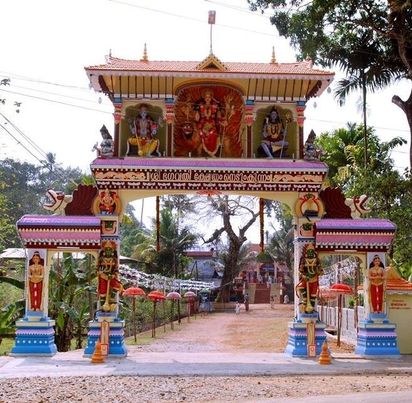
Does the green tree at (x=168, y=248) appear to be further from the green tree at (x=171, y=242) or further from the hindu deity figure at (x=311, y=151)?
the hindu deity figure at (x=311, y=151)

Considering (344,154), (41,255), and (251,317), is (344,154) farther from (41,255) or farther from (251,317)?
(41,255)

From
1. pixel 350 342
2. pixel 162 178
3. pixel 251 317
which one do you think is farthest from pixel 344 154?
pixel 162 178

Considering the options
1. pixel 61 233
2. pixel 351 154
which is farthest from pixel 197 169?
pixel 351 154

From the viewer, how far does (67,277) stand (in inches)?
788

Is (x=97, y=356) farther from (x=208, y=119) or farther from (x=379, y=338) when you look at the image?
(x=379, y=338)

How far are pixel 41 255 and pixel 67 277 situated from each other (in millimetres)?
4454

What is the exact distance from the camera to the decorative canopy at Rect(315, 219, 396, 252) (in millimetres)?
15961

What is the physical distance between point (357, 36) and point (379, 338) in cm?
1028

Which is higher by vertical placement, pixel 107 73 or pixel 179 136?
pixel 107 73

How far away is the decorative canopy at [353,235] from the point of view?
52.4ft

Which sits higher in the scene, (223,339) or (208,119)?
(208,119)

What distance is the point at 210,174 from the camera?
16.0 metres

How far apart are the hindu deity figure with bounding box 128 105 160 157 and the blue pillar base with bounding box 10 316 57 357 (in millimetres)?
4755

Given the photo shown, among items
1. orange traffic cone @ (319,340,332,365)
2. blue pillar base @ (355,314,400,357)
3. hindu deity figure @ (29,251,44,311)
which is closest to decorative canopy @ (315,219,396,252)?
blue pillar base @ (355,314,400,357)
